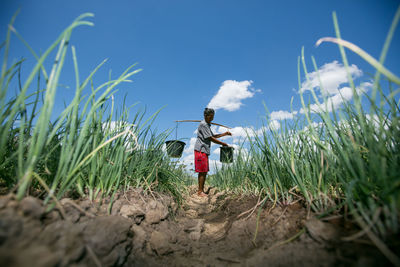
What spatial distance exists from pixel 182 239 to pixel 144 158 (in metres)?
0.75

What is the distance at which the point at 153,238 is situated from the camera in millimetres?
1290

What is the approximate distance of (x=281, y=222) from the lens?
1223 mm

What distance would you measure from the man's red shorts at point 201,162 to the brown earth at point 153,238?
2.51m

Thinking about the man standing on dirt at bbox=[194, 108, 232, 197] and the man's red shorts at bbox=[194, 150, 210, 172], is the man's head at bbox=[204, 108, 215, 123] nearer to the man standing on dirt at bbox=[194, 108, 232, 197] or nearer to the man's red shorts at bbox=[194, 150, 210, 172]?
the man standing on dirt at bbox=[194, 108, 232, 197]

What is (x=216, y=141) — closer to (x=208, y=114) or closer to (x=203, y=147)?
(x=203, y=147)

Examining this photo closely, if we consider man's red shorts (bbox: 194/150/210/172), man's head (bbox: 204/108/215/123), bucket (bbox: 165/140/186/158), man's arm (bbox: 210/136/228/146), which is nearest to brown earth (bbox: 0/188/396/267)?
bucket (bbox: 165/140/186/158)

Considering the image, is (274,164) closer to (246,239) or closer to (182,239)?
(246,239)

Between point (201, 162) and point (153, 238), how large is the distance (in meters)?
3.03

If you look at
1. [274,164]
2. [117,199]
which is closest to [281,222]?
[274,164]

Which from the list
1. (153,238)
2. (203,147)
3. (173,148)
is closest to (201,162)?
(203,147)

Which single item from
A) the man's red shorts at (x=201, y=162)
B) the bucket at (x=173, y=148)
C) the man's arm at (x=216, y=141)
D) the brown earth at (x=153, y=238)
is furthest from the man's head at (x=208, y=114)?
the brown earth at (x=153, y=238)

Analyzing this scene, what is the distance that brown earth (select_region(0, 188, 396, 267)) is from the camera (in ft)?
2.07

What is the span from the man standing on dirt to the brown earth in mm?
2534

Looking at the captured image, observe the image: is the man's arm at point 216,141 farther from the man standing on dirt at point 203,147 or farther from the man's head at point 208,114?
the man's head at point 208,114
